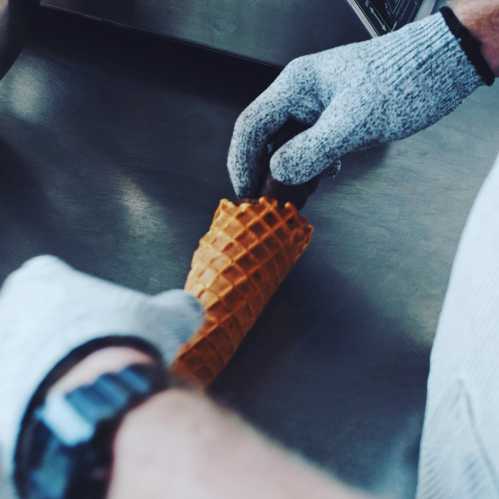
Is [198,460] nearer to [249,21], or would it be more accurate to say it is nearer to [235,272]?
[235,272]

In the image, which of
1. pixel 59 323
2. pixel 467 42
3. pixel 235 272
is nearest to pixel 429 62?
pixel 467 42

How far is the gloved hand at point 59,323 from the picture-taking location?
250mm

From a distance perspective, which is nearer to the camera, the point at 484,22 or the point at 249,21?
the point at 484,22

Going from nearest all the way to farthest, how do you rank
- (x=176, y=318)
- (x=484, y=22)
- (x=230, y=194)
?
(x=176, y=318), (x=484, y=22), (x=230, y=194)

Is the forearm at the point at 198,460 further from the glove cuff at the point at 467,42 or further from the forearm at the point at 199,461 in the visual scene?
the glove cuff at the point at 467,42

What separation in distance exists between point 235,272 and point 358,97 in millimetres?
177

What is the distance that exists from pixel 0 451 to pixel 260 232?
0.30 meters

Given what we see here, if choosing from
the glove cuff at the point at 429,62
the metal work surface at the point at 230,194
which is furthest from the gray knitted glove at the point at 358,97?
the metal work surface at the point at 230,194

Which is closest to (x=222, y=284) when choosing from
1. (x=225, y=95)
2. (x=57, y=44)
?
(x=225, y=95)

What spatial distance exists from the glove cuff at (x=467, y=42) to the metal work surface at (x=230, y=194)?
0.68ft

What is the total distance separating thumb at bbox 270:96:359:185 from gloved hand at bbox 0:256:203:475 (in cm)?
19

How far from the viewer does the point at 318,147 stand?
0.47 m

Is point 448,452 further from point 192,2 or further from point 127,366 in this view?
point 192,2

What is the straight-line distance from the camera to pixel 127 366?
0.24 metres
